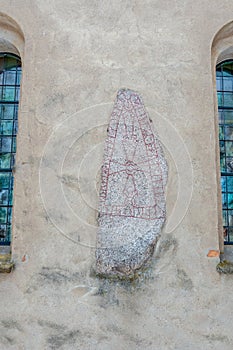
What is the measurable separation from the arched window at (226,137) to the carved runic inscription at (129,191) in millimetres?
964

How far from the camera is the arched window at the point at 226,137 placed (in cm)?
438

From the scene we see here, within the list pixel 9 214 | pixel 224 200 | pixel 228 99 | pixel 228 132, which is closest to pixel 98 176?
pixel 9 214

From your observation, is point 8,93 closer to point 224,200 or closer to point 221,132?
point 221,132

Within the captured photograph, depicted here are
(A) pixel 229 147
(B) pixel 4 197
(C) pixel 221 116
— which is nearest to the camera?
(B) pixel 4 197

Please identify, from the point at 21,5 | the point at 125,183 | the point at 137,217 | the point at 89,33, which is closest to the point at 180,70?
the point at 89,33

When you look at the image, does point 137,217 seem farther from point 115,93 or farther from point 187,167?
point 115,93

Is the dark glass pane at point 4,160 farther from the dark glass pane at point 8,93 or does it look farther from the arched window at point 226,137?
the arched window at point 226,137

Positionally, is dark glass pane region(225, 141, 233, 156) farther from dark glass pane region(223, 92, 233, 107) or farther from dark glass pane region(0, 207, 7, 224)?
dark glass pane region(0, 207, 7, 224)

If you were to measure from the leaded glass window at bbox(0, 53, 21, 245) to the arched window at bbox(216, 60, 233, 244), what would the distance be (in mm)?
2360

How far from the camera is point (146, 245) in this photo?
3670mm

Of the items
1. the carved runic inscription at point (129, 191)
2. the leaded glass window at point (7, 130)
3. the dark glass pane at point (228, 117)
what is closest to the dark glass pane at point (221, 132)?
the dark glass pane at point (228, 117)

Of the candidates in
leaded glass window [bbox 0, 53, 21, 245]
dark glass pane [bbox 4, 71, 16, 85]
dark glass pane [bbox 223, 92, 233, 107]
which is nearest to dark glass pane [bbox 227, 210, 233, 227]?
dark glass pane [bbox 223, 92, 233, 107]

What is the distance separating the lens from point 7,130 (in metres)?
4.52

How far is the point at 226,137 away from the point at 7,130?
99.9 inches
